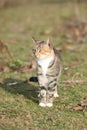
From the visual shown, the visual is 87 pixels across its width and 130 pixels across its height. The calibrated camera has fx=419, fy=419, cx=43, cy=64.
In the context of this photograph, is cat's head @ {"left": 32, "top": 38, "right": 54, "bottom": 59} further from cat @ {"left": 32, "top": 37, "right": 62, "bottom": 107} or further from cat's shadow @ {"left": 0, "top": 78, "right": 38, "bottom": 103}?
cat's shadow @ {"left": 0, "top": 78, "right": 38, "bottom": 103}

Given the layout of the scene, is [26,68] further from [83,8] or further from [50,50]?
[83,8]

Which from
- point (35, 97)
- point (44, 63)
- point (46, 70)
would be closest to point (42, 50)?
point (44, 63)

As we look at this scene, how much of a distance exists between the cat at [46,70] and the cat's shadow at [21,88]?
1.36ft

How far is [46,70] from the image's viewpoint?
20.6 feet

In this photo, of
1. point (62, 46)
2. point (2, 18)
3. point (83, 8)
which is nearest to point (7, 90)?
point (62, 46)

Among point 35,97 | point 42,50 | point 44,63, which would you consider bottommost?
point 35,97

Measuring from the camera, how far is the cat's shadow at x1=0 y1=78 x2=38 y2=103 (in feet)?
23.2

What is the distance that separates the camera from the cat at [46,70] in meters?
6.14

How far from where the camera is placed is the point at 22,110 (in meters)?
6.19

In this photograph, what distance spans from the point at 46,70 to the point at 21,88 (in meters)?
1.36

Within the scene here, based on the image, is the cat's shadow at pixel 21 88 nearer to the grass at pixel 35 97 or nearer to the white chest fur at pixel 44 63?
the grass at pixel 35 97

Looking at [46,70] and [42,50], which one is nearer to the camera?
[42,50]

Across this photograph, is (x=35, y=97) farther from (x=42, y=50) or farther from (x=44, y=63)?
(x=42, y=50)

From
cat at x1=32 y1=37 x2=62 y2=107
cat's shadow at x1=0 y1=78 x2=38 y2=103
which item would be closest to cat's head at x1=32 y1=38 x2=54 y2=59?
cat at x1=32 y1=37 x2=62 y2=107
